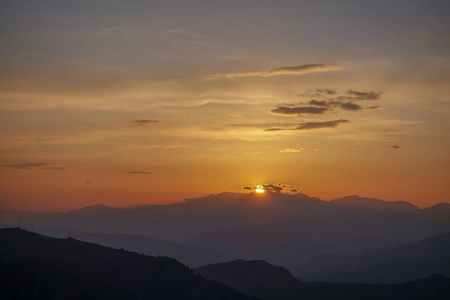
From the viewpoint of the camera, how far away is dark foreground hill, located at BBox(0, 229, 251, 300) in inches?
3529

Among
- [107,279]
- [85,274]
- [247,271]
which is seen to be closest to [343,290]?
[247,271]

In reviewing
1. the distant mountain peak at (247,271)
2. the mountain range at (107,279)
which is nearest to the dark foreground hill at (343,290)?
the mountain range at (107,279)

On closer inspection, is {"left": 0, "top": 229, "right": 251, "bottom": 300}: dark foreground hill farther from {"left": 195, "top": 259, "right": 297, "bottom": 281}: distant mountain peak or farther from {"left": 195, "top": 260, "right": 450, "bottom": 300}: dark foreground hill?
{"left": 195, "top": 259, "right": 297, "bottom": 281}: distant mountain peak

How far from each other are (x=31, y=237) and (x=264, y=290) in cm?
6078

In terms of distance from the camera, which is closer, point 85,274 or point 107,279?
point 85,274

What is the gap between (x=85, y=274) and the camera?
96250 millimetres

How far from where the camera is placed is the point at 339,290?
135 meters

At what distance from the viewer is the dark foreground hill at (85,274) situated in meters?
89.6

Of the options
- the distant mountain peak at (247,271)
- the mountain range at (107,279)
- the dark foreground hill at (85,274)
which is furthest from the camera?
the distant mountain peak at (247,271)

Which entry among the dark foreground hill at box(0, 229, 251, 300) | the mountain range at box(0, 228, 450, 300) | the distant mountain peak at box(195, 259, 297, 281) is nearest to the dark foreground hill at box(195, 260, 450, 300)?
the mountain range at box(0, 228, 450, 300)

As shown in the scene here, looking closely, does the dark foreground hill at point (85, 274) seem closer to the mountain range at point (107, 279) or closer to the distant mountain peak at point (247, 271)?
the mountain range at point (107, 279)

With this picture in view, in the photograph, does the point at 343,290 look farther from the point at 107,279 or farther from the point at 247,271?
the point at 107,279

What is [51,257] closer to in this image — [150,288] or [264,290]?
[150,288]

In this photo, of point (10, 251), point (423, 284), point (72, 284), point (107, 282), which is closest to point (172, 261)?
point (107, 282)
